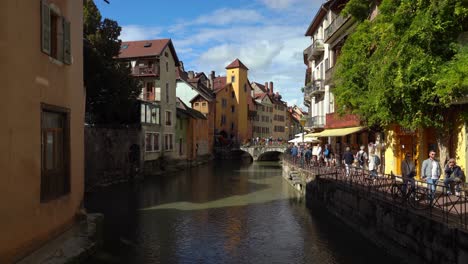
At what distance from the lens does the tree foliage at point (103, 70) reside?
109 feet

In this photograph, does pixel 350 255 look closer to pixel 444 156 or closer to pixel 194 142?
pixel 444 156

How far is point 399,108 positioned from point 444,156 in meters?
2.37

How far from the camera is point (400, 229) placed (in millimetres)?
12445

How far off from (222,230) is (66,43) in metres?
9.09

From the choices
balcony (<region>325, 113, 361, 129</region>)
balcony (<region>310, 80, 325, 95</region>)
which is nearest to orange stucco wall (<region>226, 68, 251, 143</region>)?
balcony (<region>310, 80, 325, 95</region>)

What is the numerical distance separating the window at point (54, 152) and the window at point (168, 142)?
3354 cm

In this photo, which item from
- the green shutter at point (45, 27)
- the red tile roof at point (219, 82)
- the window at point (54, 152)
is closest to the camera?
the green shutter at point (45, 27)

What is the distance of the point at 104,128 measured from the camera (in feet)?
114

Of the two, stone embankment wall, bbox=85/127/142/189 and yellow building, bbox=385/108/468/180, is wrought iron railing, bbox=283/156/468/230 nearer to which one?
yellow building, bbox=385/108/468/180

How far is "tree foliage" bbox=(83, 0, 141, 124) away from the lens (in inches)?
1314

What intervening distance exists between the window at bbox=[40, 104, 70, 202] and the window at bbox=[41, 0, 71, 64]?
4.95ft

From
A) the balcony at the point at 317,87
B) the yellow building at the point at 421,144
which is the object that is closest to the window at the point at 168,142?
A: the balcony at the point at 317,87

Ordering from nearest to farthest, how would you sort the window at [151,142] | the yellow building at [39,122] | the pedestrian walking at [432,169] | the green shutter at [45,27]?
the yellow building at [39,122], the green shutter at [45,27], the pedestrian walking at [432,169], the window at [151,142]

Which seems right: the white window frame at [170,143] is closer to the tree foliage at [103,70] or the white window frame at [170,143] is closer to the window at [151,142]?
the window at [151,142]
